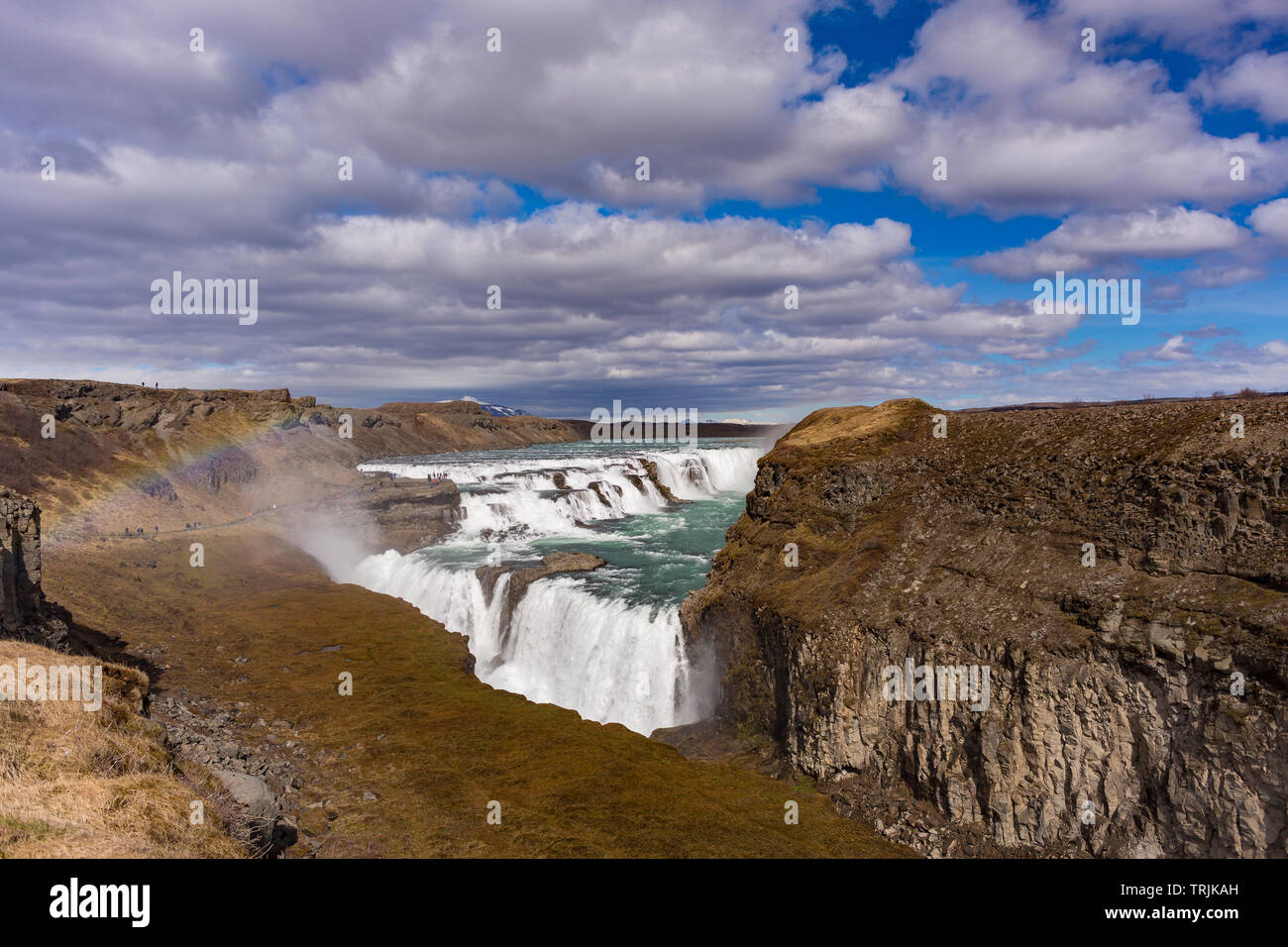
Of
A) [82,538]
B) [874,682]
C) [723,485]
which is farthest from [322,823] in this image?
[723,485]

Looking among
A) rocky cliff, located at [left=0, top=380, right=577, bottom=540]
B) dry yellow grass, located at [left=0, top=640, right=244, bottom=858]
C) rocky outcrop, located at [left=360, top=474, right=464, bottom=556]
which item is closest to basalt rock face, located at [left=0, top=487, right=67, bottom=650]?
dry yellow grass, located at [left=0, top=640, right=244, bottom=858]

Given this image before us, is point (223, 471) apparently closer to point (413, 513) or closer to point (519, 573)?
point (413, 513)

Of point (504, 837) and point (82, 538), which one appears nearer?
point (504, 837)

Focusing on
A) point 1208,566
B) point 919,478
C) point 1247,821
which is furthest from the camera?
point 919,478

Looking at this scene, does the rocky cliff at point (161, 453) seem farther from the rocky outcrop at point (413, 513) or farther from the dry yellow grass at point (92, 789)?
the dry yellow grass at point (92, 789)

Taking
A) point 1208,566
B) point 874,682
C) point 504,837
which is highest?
point 1208,566
